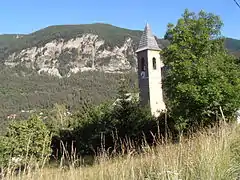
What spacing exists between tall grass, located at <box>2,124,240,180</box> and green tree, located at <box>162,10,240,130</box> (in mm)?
9853

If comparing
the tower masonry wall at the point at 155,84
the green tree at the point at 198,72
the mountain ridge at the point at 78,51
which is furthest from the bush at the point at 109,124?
the mountain ridge at the point at 78,51

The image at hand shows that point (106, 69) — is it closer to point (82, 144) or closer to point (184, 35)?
point (82, 144)

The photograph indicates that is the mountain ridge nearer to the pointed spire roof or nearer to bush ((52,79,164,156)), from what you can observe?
the pointed spire roof

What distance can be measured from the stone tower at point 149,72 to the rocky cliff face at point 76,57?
97736mm

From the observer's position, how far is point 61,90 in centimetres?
11981

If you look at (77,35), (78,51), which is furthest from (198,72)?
(77,35)

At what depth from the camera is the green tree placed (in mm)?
13352

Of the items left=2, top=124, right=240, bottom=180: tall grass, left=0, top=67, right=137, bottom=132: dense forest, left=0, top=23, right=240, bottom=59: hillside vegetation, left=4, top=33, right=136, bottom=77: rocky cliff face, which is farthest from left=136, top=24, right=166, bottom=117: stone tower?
left=0, top=23, right=240, bottom=59: hillside vegetation

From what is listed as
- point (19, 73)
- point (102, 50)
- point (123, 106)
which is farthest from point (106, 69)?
point (123, 106)

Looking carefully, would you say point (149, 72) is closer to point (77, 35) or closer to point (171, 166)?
point (171, 166)

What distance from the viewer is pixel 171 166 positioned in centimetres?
277

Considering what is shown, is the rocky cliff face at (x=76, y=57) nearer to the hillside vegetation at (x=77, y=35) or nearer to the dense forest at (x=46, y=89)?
the hillside vegetation at (x=77, y=35)

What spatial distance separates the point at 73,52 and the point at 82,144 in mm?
134351

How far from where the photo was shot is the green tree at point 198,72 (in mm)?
13352
